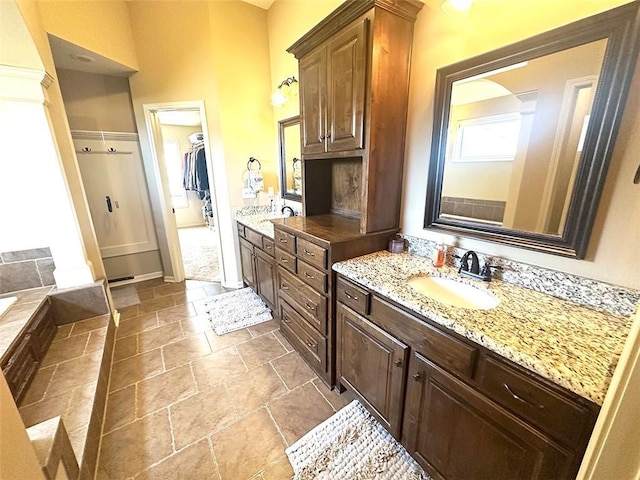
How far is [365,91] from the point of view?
150 centimetres

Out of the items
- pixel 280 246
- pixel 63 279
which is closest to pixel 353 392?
pixel 280 246

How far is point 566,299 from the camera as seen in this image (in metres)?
1.15

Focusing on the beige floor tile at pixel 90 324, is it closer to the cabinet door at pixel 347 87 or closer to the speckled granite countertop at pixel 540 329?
the speckled granite countertop at pixel 540 329

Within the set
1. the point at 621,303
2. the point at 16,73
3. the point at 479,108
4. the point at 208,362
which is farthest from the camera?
the point at 208,362

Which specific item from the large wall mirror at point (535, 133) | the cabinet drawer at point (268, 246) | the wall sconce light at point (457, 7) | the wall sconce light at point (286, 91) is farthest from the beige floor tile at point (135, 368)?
the wall sconce light at point (457, 7)

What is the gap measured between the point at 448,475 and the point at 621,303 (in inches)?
39.4

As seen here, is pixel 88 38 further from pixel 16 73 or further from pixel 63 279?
pixel 63 279

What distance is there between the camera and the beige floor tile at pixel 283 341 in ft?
7.47

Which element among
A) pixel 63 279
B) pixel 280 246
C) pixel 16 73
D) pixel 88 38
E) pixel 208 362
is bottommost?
pixel 208 362

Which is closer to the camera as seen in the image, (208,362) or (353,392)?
(353,392)

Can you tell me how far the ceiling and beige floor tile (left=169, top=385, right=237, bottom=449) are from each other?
10.0 ft

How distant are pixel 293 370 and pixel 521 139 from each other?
6.72 feet

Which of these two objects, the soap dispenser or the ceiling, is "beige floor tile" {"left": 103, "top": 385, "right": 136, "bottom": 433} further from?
the ceiling

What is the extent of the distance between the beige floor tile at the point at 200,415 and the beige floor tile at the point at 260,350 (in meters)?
0.33
